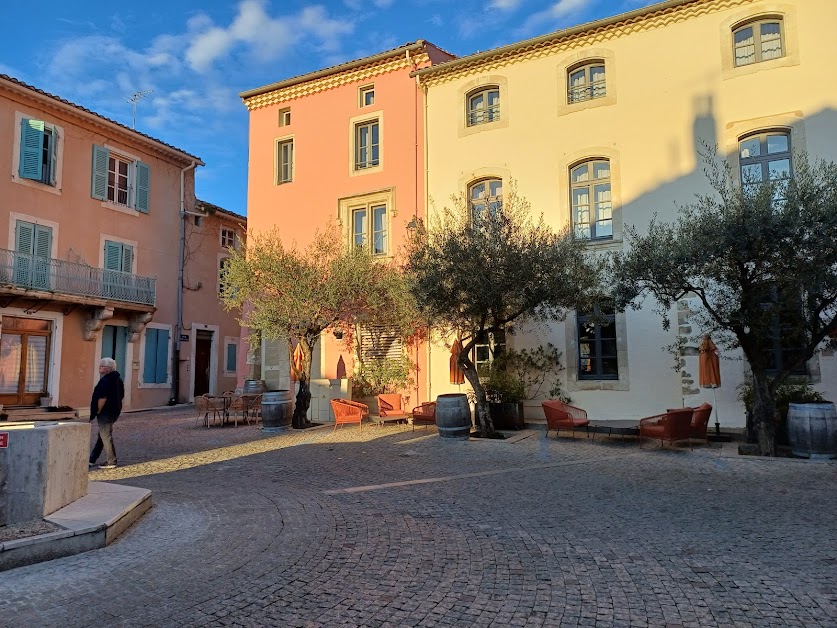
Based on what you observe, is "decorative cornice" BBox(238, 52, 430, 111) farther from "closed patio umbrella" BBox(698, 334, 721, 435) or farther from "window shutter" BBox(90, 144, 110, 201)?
"closed patio umbrella" BBox(698, 334, 721, 435)

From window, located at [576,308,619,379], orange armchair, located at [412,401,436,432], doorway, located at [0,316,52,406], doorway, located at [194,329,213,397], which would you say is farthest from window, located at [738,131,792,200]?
doorway, located at [194,329,213,397]

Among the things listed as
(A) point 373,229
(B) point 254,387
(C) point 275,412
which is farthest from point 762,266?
(B) point 254,387

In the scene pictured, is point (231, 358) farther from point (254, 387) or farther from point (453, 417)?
point (453, 417)

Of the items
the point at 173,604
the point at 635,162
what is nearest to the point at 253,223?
the point at 635,162

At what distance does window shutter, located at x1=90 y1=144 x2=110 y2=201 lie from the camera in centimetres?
1878

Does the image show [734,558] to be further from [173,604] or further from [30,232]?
[30,232]

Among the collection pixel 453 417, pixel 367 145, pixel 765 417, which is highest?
pixel 367 145

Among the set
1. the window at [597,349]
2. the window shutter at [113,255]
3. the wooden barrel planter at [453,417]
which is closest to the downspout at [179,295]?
the window shutter at [113,255]

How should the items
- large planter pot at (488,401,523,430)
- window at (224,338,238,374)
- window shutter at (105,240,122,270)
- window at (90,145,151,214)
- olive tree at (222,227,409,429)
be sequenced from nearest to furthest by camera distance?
large planter pot at (488,401,523,430)
olive tree at (222,227,409,429)
window at (90,145,151,214)
window shutter at (105,240,122,270)
window at (224,338,238,374)

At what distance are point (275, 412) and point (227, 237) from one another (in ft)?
43.0

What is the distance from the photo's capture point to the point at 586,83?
48.0ft

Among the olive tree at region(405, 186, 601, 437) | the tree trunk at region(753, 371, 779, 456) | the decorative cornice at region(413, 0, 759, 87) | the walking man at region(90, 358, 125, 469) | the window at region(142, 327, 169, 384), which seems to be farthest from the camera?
the window at region(142, 327, 169, 384)

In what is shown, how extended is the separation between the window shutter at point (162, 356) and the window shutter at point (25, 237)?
16.5 ft

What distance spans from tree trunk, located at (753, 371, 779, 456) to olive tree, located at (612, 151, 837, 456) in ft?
0.05
